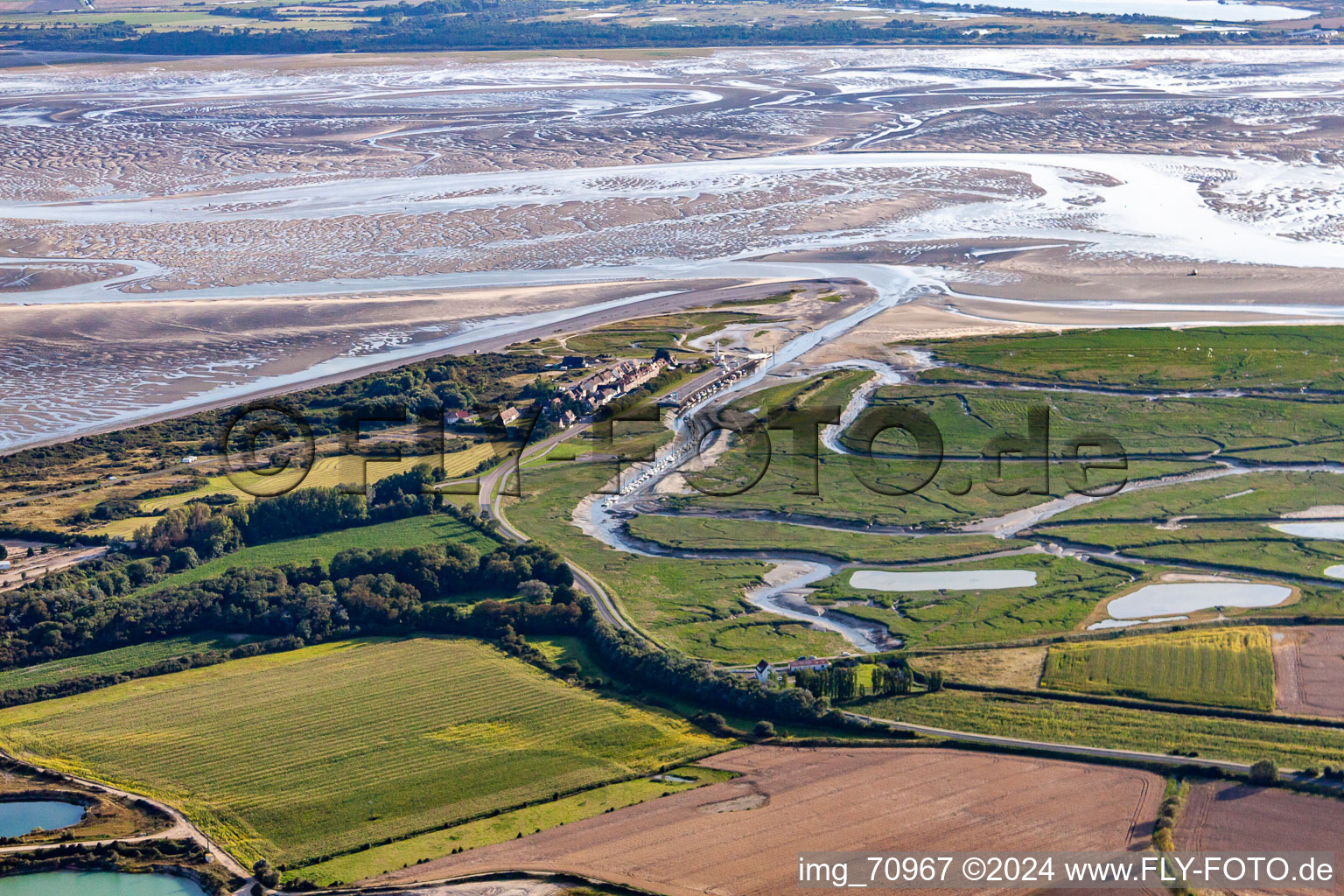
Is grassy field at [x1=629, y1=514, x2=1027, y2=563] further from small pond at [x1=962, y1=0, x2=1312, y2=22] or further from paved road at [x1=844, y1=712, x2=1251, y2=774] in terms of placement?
small pond at [x1=962, y1=0, x2=1312, y2=22]

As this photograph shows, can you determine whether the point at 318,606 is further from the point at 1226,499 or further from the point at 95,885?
the point at 1226,499

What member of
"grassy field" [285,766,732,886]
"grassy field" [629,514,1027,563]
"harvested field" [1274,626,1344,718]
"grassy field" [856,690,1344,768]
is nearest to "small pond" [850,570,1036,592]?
"grassy field" [629,514,1027,563]

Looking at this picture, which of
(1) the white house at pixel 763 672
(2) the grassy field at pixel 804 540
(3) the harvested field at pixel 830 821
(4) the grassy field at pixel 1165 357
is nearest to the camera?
(3) the harvested field at pixel 830 821

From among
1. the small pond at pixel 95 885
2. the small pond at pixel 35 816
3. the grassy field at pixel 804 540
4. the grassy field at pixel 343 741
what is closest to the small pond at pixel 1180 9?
the grassy field at pixel 804 540

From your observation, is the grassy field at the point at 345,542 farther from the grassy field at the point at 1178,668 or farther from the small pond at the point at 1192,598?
the small pond at the point at 1192,598

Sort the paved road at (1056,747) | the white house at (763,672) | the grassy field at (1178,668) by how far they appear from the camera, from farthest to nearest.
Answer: the white house at (763,672) → the grassy field at (1178,668) → the paved road at (1056,747)

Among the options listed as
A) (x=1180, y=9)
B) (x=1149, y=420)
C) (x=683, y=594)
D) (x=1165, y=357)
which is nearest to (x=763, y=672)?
(x=683, y=594)
